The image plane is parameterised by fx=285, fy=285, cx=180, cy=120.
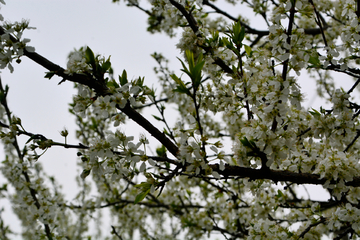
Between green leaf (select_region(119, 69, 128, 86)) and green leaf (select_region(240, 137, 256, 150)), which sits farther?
green leaf (select_region(119, 69, 128, 86))

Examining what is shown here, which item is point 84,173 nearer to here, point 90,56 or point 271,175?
point 90,56

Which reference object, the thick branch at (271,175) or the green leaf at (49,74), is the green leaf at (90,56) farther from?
the thick branch at (271,175)

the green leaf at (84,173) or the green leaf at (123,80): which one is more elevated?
the green leaf at (123,80)

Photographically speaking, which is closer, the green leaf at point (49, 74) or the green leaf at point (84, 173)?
the green leaf at point (49, 74)

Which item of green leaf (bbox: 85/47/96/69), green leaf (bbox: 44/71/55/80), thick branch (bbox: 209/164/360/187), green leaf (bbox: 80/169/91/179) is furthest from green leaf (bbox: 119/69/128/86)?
thick branch (bbox: 209/164/360/187)

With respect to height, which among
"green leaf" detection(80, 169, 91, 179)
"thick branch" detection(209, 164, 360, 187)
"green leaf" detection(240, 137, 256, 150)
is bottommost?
"thick branch" detection(209, 164, 360, 187)

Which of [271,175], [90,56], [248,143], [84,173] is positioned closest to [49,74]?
[90,56]

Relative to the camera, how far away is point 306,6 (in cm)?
189

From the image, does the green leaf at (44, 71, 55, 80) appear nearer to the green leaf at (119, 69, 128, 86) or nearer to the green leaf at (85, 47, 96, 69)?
the green leaf at (85, 47, 96, 69)

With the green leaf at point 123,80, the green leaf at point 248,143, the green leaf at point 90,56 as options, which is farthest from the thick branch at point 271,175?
the green leaf at point 90,56

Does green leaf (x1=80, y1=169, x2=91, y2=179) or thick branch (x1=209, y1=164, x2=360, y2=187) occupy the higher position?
green leaf (x1=80, y1=169, x2=91, y2=179)

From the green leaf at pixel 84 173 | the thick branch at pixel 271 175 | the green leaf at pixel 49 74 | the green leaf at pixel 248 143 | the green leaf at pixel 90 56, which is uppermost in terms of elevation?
the green leaf at pixel 90 56

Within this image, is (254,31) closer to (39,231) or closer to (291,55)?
(291,55)

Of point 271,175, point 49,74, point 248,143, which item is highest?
point 49,74
